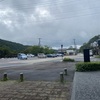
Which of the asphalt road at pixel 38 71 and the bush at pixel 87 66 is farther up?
the bush at pixel 87 66

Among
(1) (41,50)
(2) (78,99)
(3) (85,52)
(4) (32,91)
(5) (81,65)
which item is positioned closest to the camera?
(2) (78,99)

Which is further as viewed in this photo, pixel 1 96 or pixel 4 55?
pixel 4 55

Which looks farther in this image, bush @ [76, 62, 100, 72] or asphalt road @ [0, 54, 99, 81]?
bush @ [76, 62, 100, 72]

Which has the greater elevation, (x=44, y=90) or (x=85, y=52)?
(x=85, y=52)

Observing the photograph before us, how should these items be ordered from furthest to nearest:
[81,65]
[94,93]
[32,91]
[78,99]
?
[81,65] < [32,91] < [94,93] < [78,99]

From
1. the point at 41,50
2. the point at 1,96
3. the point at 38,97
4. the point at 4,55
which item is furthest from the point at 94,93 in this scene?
the point at 41,50

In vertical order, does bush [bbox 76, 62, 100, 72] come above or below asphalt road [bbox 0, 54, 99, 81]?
above

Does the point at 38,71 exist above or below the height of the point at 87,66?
below

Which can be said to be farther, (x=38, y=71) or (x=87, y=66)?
(x=38, y=71)

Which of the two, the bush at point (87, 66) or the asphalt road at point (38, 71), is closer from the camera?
the asphalt road at point (38, 71)

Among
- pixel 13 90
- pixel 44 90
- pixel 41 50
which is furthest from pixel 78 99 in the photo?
pixel 41 50

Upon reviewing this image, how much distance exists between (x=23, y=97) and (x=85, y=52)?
14024 millimetres

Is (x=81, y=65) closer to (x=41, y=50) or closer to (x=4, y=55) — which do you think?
(x=4, y=55)

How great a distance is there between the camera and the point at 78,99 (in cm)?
770
